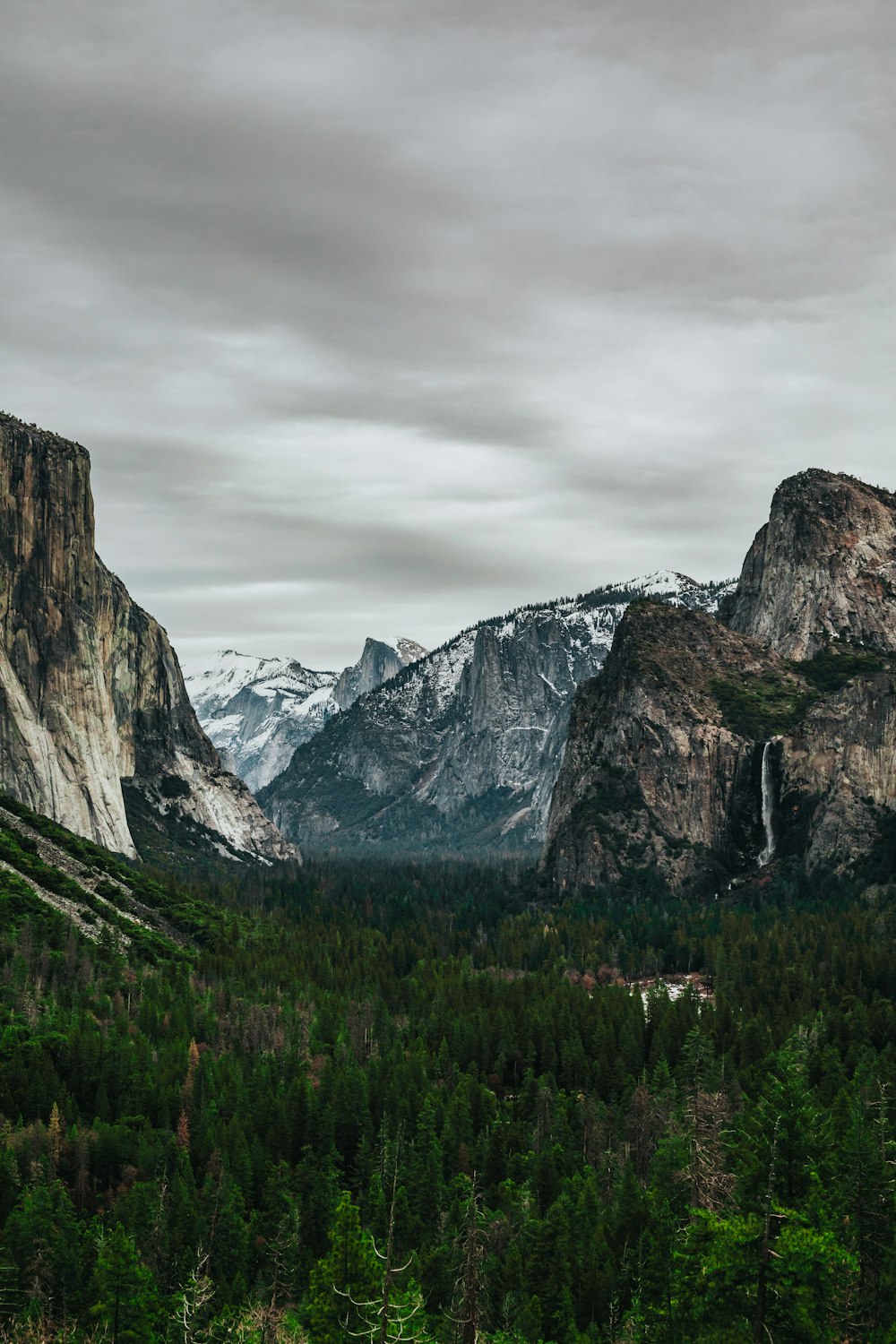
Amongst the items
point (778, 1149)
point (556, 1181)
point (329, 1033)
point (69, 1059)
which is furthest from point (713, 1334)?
point (329, 1033)

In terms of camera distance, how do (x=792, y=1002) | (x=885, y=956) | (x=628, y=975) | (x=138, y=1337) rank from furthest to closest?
(x=628, y=975) < (x=885, y=956) < (x=792, y=1002) < (x=138, y=1337)

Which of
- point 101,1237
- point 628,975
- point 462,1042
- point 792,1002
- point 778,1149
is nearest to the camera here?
point 778,1149

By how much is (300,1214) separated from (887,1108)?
144 ft

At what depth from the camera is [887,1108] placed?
9519cm

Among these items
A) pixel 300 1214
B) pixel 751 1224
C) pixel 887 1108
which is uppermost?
pixel 751 1224

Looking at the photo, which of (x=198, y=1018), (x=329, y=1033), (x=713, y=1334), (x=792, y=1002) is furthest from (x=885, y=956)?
(x=713, y=1334)

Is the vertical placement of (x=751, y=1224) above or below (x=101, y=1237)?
above

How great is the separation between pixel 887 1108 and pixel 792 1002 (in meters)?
46.0

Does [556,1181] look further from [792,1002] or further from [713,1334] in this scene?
[792,1002]

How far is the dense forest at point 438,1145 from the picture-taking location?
5741 centimetres

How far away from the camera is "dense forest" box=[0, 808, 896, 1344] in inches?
2260

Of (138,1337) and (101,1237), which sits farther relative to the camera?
(101,1237)

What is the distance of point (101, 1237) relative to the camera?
81.7 metres

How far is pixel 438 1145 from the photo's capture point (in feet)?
328
